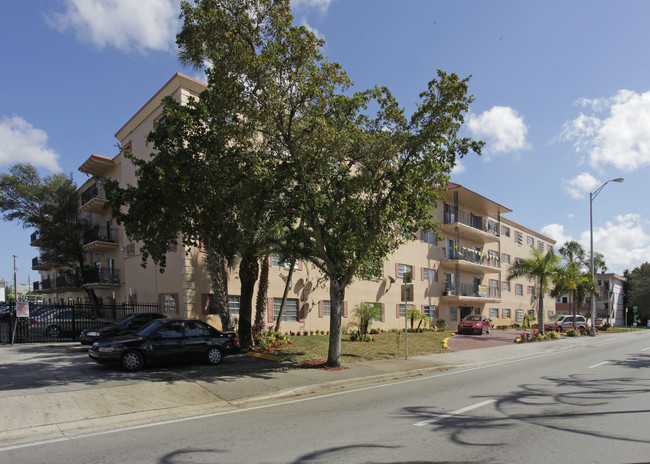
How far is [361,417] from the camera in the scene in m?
7.75

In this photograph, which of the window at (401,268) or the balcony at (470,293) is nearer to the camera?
the window at (401,268)

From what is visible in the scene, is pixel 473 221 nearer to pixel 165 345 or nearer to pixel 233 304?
pixel 233 304

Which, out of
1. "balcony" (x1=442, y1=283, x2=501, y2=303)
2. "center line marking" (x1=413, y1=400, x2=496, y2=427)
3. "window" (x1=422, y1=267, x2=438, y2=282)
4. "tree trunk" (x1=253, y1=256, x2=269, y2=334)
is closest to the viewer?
"center line marking" (x1=413, y1=400, x2=496, y2=427)

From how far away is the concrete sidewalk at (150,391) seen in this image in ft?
24.5

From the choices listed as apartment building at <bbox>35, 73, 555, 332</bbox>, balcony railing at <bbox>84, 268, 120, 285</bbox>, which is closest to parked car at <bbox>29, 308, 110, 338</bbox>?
apartment building at <bbox>35, 73, 555, 332</bbox>

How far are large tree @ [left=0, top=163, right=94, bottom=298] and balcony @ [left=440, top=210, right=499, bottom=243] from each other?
1101 inches

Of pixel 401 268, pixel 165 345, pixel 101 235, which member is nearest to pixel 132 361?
pixel 165 345

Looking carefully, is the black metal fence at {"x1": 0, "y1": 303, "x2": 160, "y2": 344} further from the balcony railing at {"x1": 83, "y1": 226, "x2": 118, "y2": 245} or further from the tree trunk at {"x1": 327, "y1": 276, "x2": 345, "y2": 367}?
the tree trunk at {"x1": 327, "y1": 276, "x2": 345, "y2": 367}

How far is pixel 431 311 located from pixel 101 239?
24895 mm

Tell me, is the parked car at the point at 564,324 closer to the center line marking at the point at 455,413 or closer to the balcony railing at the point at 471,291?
the balcony railing at the point at 471,291

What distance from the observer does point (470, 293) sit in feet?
125

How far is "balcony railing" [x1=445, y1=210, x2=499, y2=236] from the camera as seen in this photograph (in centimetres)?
3669

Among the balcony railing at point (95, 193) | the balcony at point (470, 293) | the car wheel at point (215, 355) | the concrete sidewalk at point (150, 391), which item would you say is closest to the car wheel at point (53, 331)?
the concrete sidewalk at point (150, 391)

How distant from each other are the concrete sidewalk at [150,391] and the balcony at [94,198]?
1679cm
